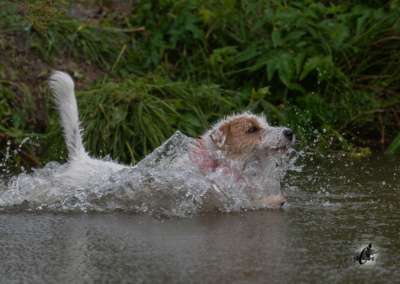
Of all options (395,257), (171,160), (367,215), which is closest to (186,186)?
(171,160)

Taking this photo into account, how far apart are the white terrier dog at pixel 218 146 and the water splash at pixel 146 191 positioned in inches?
1.6

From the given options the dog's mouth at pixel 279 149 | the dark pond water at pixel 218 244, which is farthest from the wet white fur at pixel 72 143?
the dog's mouth at pixel 279 149

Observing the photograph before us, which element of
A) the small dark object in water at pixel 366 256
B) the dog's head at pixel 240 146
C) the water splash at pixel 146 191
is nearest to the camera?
the small dark object in water at pixel 366 256

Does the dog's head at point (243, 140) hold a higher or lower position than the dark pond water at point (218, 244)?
higher

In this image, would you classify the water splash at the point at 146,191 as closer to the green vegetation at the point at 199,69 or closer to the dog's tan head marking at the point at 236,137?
the dog's tan head marking at the point at 236,137

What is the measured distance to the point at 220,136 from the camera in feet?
23.2

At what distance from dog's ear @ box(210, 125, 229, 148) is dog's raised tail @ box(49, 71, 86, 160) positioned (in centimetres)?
87

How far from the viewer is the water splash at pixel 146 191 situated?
6.63m

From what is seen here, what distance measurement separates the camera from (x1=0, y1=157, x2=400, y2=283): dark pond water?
4.86 metres

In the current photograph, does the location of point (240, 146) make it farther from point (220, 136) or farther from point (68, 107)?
point (68, 107)

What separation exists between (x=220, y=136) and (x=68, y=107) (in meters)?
1.03

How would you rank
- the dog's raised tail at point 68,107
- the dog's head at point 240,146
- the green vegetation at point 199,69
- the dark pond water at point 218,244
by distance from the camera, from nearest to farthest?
the dark pond water at point 218,244
the dog's raised tail at point 68,107
the dog's head at point 240,146
the green vegetation at point 199,69

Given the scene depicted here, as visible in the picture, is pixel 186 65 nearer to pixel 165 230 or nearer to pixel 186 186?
pixel 186 186

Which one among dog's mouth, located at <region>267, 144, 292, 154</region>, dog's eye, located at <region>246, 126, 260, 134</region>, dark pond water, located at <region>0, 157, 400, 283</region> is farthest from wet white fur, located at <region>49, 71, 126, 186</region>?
dog's mouth, located at <region>267, 144, 292, 154</region>
